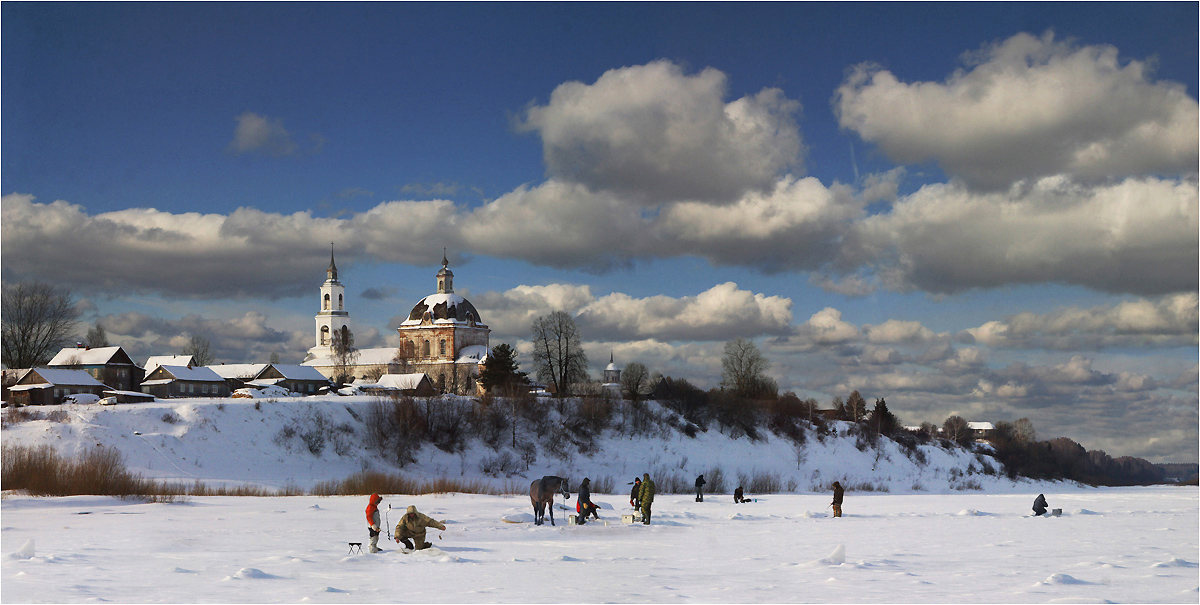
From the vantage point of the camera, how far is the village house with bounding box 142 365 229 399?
9106cm

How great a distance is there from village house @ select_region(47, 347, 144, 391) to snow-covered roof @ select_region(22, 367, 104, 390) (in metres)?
7.20

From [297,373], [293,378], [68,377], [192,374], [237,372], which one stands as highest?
[237,372]

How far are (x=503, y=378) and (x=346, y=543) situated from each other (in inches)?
2920

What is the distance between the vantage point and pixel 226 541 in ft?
66.9

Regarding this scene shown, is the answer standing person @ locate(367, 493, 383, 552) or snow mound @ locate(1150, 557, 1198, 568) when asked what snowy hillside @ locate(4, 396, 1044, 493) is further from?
snow mound @ locate(1150, 557, 1198, 568)

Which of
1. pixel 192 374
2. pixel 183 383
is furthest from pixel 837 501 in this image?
pixel 192 374

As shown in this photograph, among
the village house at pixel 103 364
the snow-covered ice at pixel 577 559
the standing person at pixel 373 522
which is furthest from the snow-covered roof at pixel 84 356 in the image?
the standing person at pixel 373 522

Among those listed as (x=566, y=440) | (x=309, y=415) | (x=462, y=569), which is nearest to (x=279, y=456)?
(x=309, y=415)

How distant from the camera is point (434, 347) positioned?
130 metres

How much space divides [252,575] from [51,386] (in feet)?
241

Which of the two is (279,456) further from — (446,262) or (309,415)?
(446,262)

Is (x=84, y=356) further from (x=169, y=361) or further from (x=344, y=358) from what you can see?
(x=344, y=358)

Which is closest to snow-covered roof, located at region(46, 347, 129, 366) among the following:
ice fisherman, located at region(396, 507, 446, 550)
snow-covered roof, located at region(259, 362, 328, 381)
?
snow-covered roof, located at region(259, 362, 328, 381)

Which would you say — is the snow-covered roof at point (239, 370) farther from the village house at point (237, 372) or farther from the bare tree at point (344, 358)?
the bare tree at point (344, 358)
